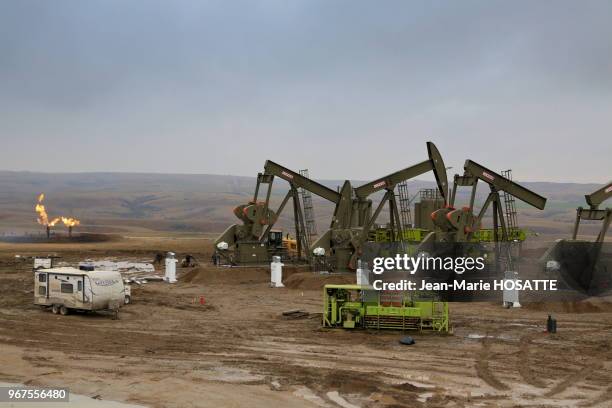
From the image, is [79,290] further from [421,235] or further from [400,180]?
[421,235]

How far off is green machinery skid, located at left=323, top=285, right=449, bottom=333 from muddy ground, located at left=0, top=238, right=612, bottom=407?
35 centimetres

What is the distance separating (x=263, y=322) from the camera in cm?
2230

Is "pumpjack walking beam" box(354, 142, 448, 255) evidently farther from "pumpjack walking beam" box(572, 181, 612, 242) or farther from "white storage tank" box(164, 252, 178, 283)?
"white storage tank" box(164, 252, 178, 283)

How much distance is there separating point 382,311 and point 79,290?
9.90 meters

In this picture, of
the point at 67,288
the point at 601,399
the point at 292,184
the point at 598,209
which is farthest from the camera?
the point at 292,184

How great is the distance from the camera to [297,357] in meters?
16.6

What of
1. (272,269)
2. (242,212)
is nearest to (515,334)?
(272,269)

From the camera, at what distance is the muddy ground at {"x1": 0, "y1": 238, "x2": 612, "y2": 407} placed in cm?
1321

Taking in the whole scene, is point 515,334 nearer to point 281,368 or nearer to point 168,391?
point 281,368

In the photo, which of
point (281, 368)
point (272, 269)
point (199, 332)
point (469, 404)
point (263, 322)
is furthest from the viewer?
point (272, 269)

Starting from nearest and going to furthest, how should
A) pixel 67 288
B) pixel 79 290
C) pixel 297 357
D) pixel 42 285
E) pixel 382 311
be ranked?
pixel 297 357
pixel 382 311
pixel 79 290
pixel 67 288
pixel 42 285

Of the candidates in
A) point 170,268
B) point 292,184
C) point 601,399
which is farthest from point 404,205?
point 601,399

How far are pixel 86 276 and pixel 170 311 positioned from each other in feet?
11.6

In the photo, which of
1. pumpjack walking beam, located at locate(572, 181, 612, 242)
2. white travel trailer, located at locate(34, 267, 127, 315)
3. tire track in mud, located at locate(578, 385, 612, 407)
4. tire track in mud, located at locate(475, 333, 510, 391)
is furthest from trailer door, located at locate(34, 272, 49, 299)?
pumpjack walking beam, located at locate(572, 181, 612, 242)
